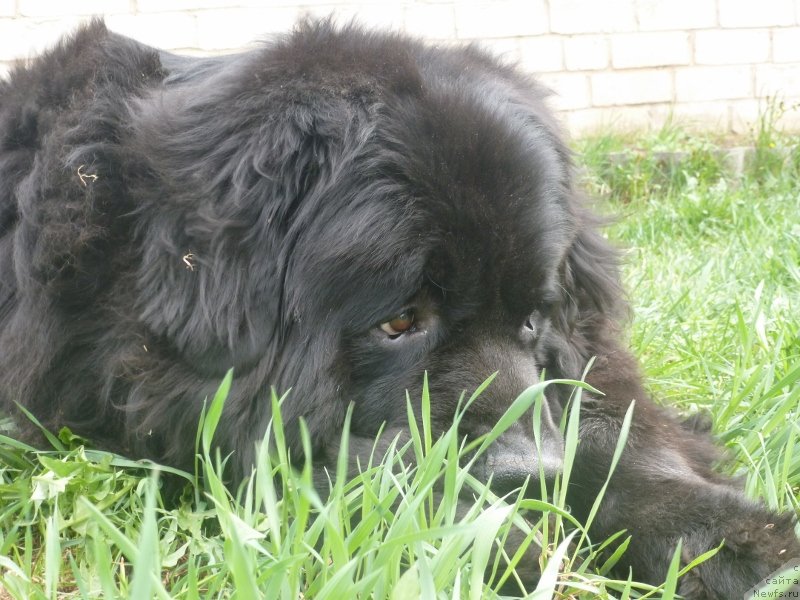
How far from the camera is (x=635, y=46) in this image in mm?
6633

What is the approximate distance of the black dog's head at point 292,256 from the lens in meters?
2.03

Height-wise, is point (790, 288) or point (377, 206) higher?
point (377, 206)

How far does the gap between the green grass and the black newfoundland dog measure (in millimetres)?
110

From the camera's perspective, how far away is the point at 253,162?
2041mm

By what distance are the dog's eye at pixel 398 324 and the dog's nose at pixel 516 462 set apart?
0.34 meters

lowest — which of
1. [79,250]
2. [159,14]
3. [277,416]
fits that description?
[277,416]

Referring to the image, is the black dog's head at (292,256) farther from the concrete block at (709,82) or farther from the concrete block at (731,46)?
the concrete block at (731,46)

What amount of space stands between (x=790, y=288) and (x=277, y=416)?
2.72 metres

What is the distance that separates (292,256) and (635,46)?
17.5ft

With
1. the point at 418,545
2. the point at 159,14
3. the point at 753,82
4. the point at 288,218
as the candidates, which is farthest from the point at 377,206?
the point at 753,82

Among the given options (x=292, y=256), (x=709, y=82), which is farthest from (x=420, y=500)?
(x=709, y=82)

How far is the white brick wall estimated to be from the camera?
6.19 m

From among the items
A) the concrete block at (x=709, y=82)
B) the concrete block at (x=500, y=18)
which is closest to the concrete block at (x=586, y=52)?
the concrete block at (x=500, y=18)

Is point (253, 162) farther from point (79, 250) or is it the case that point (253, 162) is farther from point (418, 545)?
point (418, 545)
